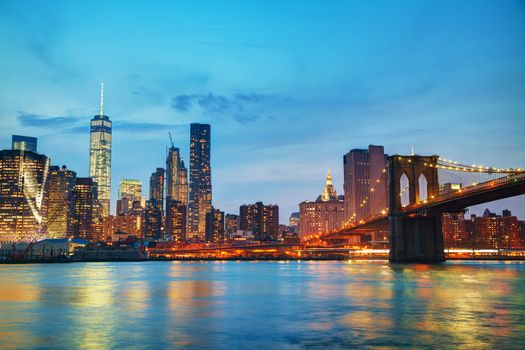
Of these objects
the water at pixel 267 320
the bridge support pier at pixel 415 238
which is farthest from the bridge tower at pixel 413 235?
the water at pixel 267 320

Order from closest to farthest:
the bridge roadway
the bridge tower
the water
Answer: the water, the bridge roadway, the bridge tower

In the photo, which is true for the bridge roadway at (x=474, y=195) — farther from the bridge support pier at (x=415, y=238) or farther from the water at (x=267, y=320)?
the water at (x=267, y=320)

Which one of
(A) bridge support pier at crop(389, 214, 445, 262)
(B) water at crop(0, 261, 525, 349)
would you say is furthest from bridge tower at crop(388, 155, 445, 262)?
(B) water at crop(0, 261, 525, 349)

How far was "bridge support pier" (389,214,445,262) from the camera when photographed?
8907cm

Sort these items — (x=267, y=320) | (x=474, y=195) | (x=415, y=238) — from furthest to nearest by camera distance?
(x=415, y=238) < (x=474, y=195) < (x=267, y=320)

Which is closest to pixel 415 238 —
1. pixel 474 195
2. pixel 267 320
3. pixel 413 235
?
pixel 413 235

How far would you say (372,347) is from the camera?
19.9 meters

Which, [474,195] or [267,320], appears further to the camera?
[474,195]

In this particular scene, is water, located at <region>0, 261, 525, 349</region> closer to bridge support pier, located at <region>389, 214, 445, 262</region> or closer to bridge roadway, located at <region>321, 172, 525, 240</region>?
bridge roadway, located at <region>321, 172, 525, 240</region>

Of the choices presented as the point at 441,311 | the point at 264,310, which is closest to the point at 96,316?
the point at 264,310

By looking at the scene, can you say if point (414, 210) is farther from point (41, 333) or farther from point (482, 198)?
point (41, 333)

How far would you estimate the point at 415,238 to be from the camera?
90125 mm

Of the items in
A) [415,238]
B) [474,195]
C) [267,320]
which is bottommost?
[267,320]

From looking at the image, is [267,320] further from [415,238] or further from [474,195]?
[415,238]
